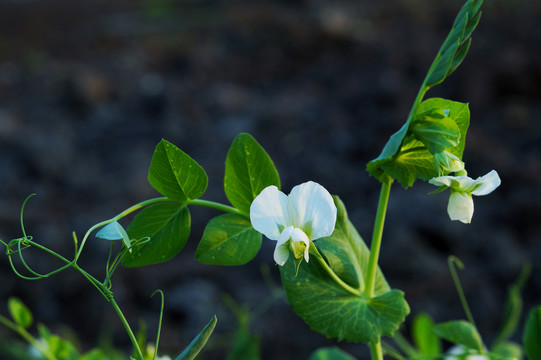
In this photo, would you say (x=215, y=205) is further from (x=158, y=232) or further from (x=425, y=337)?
(x=425, y=337)

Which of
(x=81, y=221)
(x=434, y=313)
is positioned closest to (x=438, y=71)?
(x=434, y=313)

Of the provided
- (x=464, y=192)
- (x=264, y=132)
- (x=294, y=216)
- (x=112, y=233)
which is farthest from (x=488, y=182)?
(x=264, y=132)

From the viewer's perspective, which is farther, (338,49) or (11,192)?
(338,49)

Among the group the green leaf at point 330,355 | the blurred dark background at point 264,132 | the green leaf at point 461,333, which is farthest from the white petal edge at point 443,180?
the blurred dark background at point 264,132

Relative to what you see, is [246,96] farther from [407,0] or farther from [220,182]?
[407,0]

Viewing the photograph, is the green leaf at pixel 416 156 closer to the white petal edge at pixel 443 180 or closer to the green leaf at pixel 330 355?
the white petal edge at pixel 443 180
